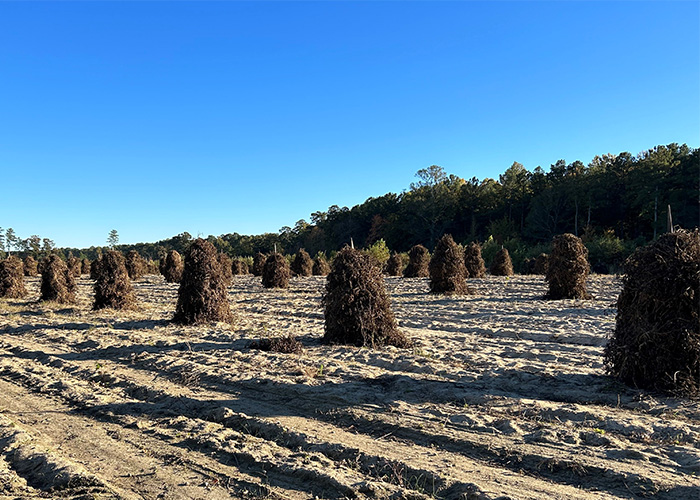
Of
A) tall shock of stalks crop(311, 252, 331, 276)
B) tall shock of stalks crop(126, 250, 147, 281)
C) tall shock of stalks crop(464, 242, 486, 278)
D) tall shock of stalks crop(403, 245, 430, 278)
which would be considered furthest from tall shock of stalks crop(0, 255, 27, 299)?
tall shock of stalks crop(464, 242, 486, 278)

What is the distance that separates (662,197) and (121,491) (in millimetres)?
43782

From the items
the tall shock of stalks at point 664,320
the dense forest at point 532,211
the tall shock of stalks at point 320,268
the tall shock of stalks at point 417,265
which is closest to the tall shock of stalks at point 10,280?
the tall shock of stalks at point 320,268

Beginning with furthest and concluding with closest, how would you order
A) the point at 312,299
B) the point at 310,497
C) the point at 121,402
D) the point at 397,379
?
the point at 312,299, the point at 397,379, the point at 121,402, the point at 310,497

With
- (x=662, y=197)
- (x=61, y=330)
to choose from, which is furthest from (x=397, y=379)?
(x=662, y=197)

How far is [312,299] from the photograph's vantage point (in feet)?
55.3

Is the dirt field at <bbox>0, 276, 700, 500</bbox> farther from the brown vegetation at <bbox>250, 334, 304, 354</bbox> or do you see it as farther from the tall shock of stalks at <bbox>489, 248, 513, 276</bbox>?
the tall shock of stalks at <bbox>489, 248, 513, 276</bbox>

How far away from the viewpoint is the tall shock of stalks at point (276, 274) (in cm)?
2162

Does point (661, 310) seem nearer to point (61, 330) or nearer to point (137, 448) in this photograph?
point (137, 448)

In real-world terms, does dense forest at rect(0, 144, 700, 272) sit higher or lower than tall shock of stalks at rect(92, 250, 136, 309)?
higher

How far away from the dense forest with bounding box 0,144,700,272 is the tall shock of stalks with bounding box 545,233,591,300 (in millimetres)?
18145

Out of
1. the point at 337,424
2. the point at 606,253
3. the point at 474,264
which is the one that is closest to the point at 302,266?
the point at 474,264

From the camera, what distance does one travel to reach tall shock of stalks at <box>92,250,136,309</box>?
13.3 m

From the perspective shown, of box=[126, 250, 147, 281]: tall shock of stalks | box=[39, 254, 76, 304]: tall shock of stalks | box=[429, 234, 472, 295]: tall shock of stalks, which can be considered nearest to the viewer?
box=[39, 254, 76, 304]: tall shock of stalks

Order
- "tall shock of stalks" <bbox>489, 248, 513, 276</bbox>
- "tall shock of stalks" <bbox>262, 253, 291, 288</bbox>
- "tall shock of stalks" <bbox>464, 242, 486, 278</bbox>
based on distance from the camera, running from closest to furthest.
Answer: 1. "tall shock of stalks" <bbox>262, 253, 291, 288</bbox>
2. "tall shock of stalks" <bbox>464, 242, 486, 278</bbox>
3. "tall shock of stalks" <bbox>489, 248, 513, 276</bbox>
